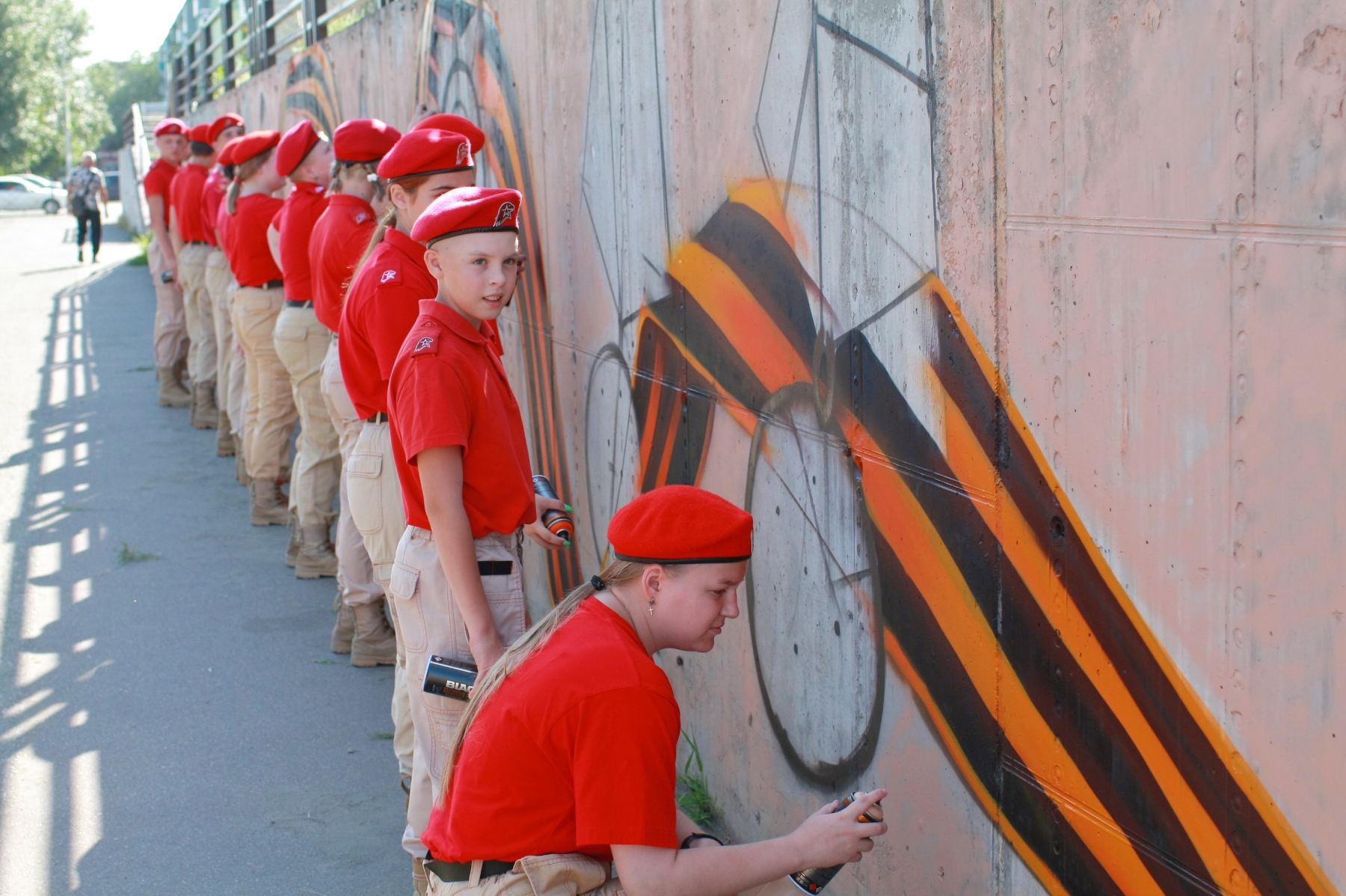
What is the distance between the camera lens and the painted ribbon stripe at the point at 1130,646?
6.19 feet

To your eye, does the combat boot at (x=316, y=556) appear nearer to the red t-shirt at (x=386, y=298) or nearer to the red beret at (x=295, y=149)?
the red beret at (x=295, y=149)

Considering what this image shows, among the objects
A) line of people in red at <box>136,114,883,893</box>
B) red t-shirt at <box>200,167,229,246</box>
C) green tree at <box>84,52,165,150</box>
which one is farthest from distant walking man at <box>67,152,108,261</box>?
green tree at <box>84,52,165,150</box>

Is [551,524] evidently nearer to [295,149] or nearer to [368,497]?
[368,497]

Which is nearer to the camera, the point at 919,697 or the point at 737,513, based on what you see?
the point at 737,513

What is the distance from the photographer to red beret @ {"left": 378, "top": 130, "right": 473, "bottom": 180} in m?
4.09

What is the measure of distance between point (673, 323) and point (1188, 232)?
225 centimetres

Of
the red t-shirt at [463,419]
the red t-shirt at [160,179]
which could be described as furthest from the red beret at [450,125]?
the red t-shirt at [160,179]

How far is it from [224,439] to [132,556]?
263cm

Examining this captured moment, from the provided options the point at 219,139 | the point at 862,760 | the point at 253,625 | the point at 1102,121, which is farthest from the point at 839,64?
the point at 219,139

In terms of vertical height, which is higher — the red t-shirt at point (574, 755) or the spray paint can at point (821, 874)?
the red t-shirt at point (574, 755)

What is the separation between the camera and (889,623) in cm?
296

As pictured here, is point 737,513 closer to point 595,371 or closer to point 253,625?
point 595,371

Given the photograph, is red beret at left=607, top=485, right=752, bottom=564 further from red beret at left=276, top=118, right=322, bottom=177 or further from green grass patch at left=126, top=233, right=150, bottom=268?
green grass patch at left=126, top=233, right=150, bottom=268

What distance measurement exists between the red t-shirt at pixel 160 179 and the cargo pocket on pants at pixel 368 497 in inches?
304
